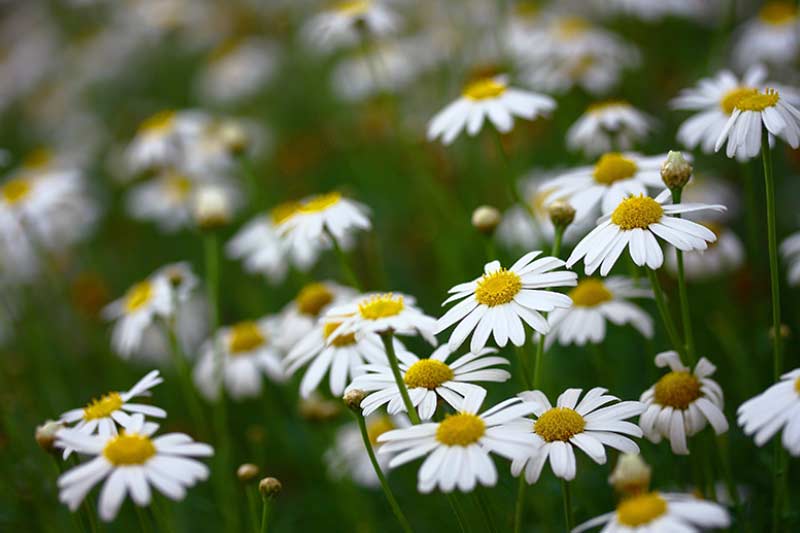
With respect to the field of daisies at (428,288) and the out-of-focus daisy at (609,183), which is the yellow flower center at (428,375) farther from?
the out-of-focus daisy at (609,183)

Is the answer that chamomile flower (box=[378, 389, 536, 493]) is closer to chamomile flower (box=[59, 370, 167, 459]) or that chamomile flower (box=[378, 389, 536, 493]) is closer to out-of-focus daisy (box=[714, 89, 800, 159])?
chamomile flower (box=[59, 370, 167, 459])

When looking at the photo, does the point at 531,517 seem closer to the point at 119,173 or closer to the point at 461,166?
the point at 461,166

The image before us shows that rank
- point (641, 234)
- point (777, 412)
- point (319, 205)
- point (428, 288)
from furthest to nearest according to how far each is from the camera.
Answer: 1. point (428, 288)
2. point (319, 205)
3. point (641, 234)
4. point (777, 412)

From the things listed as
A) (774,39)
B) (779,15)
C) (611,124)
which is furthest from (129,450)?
(779,15)

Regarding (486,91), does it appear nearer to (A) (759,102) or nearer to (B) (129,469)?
(A) (759,102)

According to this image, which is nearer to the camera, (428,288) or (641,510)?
(641,510)
